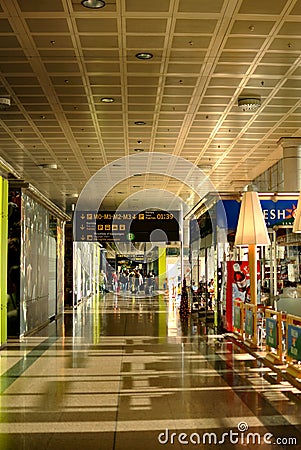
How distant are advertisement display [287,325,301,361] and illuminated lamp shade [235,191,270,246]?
133 inches

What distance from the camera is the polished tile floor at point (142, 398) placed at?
5488mm

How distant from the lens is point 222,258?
15.5 m

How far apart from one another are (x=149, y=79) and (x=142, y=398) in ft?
19.0

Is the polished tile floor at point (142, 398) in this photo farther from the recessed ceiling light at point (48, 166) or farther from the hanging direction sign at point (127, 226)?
the hanging direction sign at point (127, 226)

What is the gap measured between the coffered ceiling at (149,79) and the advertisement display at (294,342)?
152 inches

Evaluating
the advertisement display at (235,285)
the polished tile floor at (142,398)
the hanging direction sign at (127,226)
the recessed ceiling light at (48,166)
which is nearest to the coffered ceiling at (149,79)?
the recessed ceiling light at (48,166)

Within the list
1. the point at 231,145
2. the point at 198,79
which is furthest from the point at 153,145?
the point at 198,79

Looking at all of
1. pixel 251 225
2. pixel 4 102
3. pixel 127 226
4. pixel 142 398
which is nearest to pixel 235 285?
pixel 251 225

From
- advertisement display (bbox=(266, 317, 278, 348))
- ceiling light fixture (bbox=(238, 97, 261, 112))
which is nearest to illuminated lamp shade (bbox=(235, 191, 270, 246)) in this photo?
ceiling light fixture (bbox=(238, 97, 261, 112))

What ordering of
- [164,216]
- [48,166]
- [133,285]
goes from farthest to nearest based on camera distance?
1. [133,285]
2. [164,216]
3. [48,166]

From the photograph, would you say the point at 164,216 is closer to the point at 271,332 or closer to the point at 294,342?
the point at 271,332

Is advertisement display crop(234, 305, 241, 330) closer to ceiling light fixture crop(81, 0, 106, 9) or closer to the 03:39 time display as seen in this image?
ceiling light fixture crop(81, 0, 106, 9)

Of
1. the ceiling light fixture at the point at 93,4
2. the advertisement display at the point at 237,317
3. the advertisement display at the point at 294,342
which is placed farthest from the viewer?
the advertisement display at the point at 237,317

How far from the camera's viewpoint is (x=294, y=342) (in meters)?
7.91
